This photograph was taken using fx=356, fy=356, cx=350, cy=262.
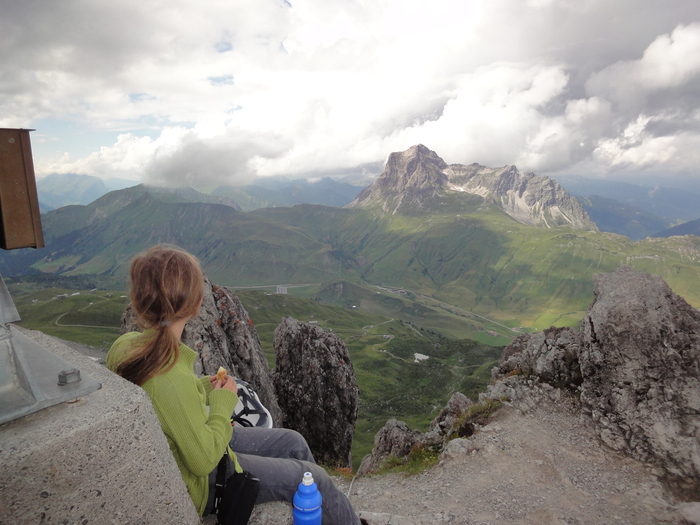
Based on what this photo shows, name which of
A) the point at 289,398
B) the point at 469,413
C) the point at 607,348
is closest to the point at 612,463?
the point at 607,348

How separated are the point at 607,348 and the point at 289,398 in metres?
19.7

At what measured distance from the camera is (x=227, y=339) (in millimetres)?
19828

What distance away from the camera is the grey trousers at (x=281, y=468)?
5.69 m

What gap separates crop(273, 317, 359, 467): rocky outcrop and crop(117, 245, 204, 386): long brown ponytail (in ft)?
73.5

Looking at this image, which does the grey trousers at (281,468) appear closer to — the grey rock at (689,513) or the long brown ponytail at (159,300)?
the long brown ponytail at (159,300)

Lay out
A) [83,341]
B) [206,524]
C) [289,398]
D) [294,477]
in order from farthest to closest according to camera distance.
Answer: [83,341]
[289,398]
[294,477]
[206,524]

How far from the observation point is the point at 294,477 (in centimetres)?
583

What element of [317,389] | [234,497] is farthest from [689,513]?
[317,389]

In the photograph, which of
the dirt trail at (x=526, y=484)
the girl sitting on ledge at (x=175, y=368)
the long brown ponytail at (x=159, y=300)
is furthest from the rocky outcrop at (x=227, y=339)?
the long brown ponytail at (x=159, y=300)

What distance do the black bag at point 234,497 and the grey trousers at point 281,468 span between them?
0.41 ft

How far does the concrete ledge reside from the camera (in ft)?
8.96

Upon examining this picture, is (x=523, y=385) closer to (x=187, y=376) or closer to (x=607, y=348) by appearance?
(x=607, y=348)

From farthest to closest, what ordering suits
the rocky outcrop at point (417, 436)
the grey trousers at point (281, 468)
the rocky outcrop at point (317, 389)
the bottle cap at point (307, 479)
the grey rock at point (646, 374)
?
the rocky outcrop at point (317, 389) → the rocky outcrop at point (417, 436) → the grey rock at point (646, 374) → the grey trousers at point (281, 468) → the bottle cap at point (307, 479)

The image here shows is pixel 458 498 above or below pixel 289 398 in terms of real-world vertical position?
above
